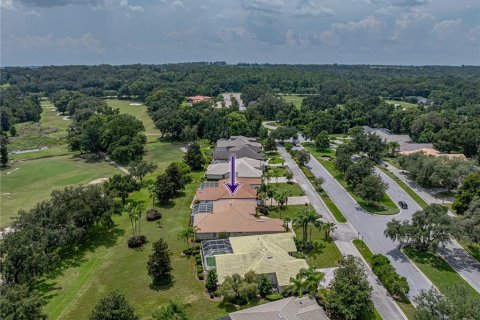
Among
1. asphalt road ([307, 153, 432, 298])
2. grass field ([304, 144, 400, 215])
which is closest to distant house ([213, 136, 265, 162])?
asphalt road ([307, 153, 432, 298])

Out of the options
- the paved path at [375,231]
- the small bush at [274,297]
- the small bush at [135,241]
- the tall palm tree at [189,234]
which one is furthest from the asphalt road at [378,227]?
the small bush at [135,241]

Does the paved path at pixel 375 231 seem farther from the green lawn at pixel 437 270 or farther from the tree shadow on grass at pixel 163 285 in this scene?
the tree shadow on grass at pixel 163 285

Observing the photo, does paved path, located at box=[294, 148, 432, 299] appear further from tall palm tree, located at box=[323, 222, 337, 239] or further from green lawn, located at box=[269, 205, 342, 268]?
green lawn, located at box=[269, 205, 342, 268]

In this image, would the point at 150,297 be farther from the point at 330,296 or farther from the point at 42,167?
the point at 42,167

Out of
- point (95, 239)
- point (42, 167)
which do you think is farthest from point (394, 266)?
point (42, 167)

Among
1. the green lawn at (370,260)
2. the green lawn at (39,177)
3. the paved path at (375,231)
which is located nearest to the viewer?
the green lawn at (370,260)

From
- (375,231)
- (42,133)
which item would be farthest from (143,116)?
(375,231)
